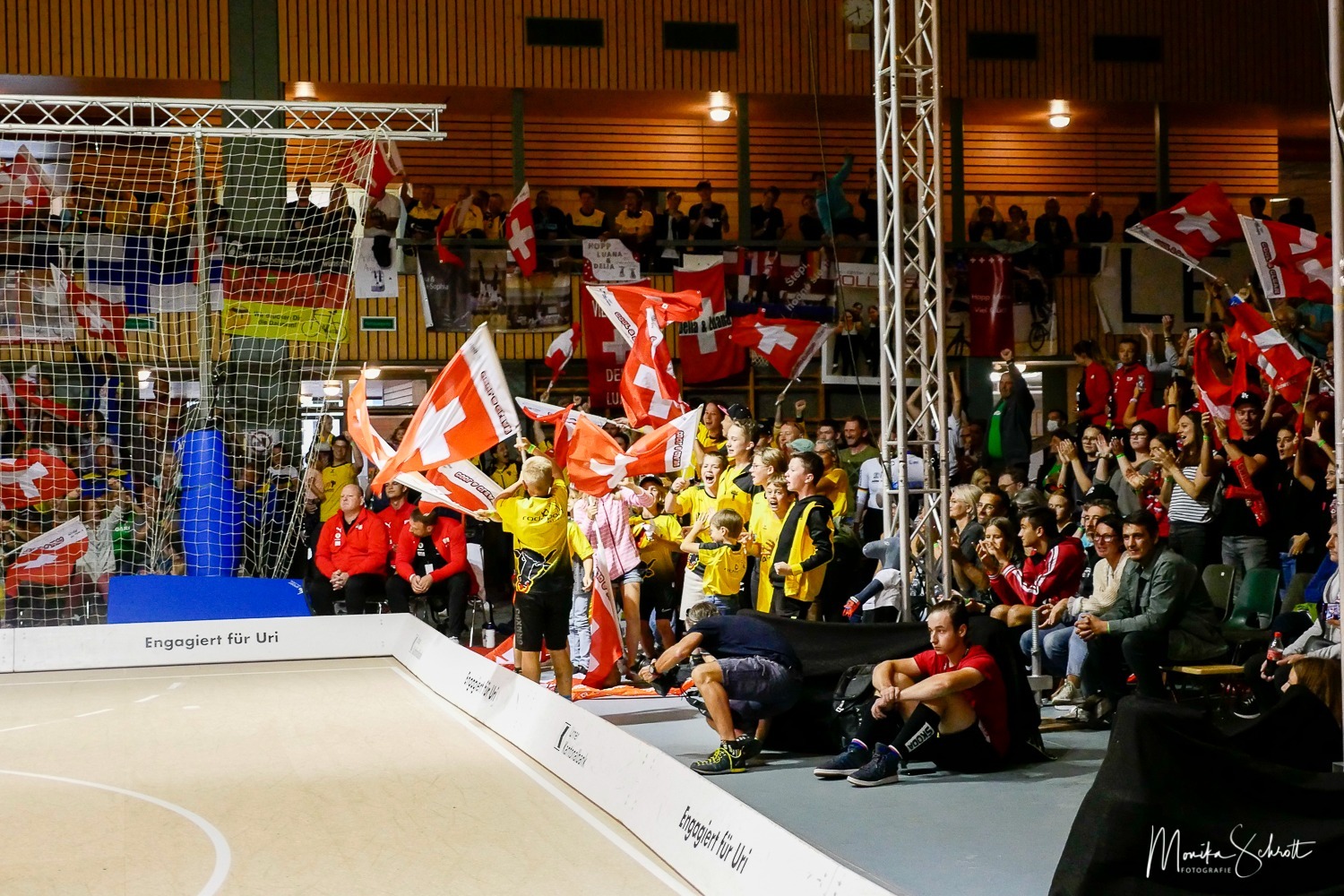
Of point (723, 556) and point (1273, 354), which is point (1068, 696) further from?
point (1273, 354)

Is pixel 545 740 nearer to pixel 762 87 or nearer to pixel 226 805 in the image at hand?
pixel 226 805

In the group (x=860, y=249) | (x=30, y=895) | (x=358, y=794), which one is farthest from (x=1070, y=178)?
(x=30, y=895)

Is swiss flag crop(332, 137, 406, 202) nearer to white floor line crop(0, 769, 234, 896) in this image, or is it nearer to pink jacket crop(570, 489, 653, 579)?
pink jacket crop(570, 489, 653, 579)

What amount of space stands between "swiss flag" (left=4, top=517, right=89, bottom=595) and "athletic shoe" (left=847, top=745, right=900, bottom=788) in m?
9.60

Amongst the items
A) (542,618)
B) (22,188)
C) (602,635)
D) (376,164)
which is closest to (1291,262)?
(602,635)

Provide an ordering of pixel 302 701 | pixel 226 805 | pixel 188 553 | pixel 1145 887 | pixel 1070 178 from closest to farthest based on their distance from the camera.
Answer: pixel 1145 887, pixel 226 805, pixel 302 701, pixel 188 553, pixel 1070 178

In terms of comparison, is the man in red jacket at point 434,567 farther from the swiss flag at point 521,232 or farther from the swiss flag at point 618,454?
the swiss flag at point 521,232

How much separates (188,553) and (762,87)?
10487 millimetres

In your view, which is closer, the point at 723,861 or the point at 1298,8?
the point at 723,861

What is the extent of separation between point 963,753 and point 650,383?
5.70 m

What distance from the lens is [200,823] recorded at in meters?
6.80

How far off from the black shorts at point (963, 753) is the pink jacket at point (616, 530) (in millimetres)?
3898

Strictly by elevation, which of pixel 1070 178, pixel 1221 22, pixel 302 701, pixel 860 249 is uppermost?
pixel 1221 22

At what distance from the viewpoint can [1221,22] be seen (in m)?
21.0
